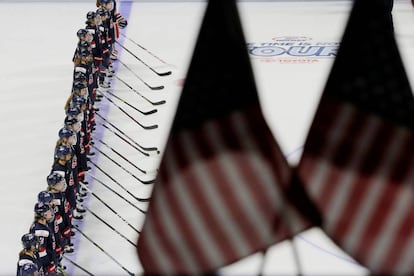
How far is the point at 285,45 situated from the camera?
14711 millimetres

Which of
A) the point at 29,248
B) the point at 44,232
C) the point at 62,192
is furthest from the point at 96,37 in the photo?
the point at 29,248

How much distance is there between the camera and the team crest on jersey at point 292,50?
1430 centimetres

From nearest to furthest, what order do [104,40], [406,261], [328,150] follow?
[406,261] < [328,150] < [104,40]

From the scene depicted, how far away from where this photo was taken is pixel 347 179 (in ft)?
13.1

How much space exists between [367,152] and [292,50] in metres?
10.7

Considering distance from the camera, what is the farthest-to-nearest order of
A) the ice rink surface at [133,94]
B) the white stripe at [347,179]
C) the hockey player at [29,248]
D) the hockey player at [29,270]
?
the ice rink surface at [133,94] < the hockey player at [29,248] < the hockey player at [29,270] < the white stripe at [347,179]

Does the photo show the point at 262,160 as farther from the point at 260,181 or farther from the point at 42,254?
the point at 42,254

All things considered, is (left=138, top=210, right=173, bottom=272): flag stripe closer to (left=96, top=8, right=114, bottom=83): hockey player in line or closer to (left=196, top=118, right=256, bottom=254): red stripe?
(left=196, top=118, right=256, bottom=254): red stripe

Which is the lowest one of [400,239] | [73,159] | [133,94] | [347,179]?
[133,94]

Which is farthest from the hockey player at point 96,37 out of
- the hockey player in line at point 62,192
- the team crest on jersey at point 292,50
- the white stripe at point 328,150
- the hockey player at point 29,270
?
the white stripe at point 328,150

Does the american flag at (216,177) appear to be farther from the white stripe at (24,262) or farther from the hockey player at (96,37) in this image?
the hockey player at (96,37)

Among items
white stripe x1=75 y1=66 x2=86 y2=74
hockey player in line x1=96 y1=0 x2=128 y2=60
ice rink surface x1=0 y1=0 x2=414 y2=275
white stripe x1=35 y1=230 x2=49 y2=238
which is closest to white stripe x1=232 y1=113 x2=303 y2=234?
ice rink surface x1=0 y1=0 x2=414 y2=275

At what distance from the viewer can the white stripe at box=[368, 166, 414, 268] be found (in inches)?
153

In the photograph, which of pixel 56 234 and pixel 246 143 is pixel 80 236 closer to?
pixel 56 234
